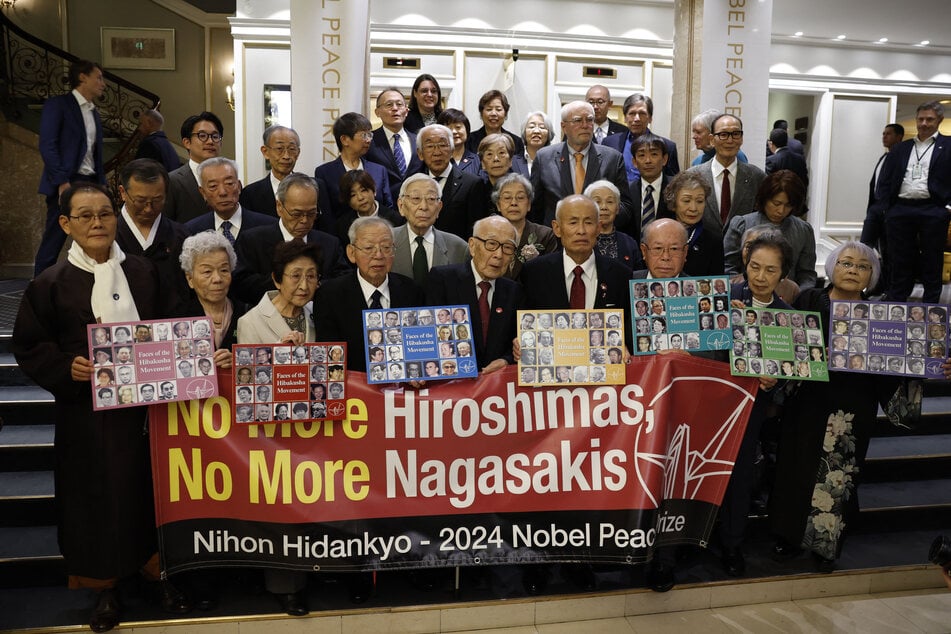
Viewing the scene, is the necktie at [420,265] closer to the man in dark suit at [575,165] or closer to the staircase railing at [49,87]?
the man in dark suit at [575,165]

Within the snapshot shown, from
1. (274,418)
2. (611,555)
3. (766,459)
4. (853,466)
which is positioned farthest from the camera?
(766,459)

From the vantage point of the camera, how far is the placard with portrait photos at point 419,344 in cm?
311

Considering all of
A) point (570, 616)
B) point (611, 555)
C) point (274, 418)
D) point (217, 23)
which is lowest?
point (570, 616)

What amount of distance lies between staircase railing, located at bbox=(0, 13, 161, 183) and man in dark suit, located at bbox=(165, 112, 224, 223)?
16.7 feet

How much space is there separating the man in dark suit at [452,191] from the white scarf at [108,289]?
74.9 inches

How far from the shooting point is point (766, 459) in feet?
13.9

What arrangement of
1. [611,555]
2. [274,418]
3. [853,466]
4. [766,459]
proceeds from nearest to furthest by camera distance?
[274,418] → [611,555] → [853,466] → [766,459]

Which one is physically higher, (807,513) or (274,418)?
(274,418)

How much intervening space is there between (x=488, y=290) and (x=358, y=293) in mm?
573

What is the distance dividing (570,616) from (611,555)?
37 centimetres

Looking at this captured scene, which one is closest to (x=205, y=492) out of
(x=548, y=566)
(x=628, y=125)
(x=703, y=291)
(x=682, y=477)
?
(x=548, y=566)

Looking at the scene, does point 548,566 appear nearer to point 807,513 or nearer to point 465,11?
point 807,513

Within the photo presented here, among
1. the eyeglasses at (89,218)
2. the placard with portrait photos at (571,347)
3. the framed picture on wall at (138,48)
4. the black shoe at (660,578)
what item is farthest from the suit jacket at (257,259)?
the framed picture on wall at (138,48)

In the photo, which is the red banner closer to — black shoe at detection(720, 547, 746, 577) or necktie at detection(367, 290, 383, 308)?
necktie at detection(367, 290, 383, 308)
